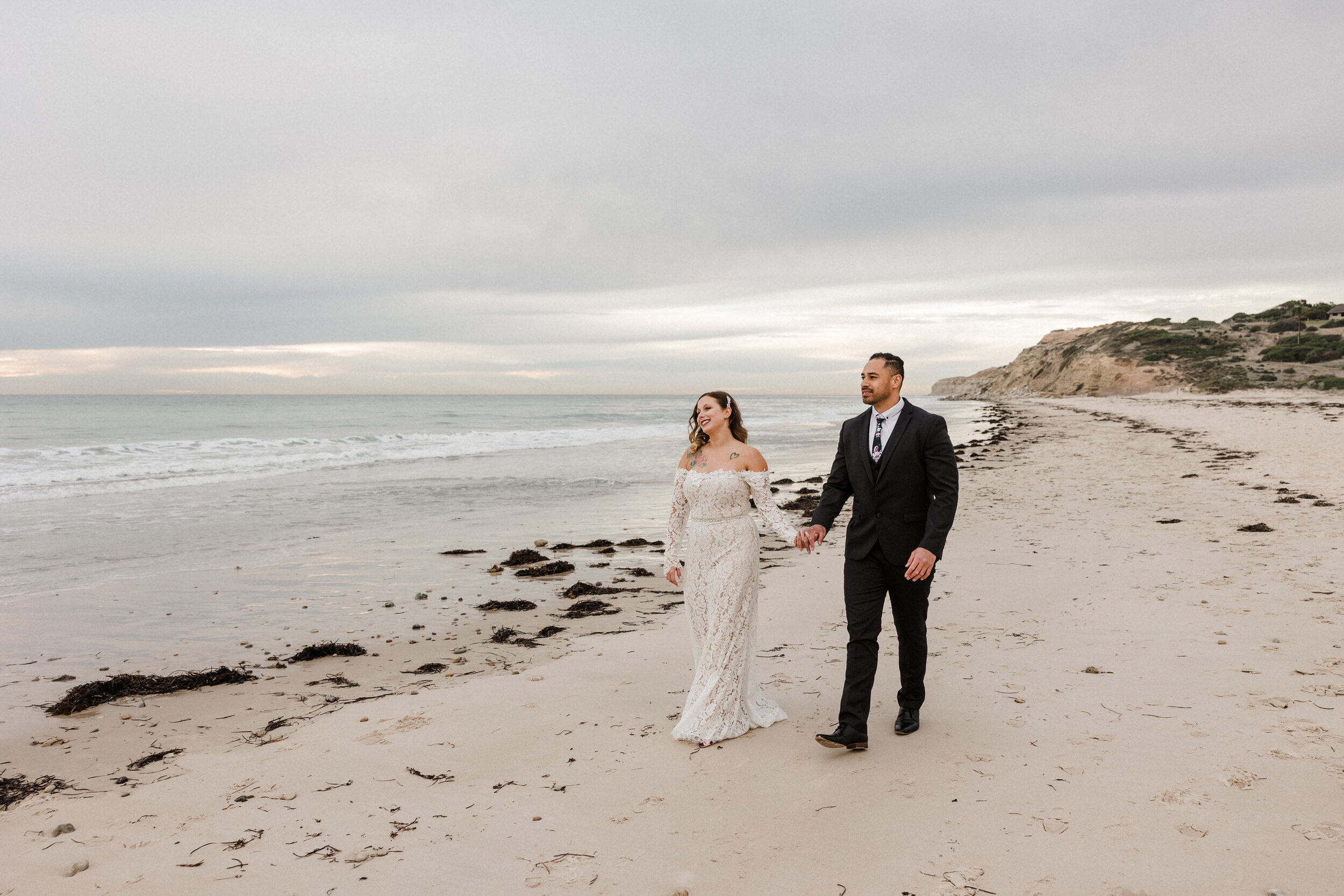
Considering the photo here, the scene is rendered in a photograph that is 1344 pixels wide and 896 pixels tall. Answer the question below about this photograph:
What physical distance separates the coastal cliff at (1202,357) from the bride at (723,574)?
56.2 m

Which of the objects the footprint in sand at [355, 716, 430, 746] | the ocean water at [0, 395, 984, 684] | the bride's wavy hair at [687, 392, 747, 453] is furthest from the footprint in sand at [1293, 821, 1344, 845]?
the ocean water at [0, 395, 984, 684]

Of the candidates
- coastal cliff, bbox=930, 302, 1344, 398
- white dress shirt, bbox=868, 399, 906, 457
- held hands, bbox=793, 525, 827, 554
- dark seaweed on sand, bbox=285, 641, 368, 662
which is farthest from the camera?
coastal cliff, bbox=930, 302, 1344, 398

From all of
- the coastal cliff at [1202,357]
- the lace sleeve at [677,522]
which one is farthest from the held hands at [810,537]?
the coastal cliff at [1202,357]

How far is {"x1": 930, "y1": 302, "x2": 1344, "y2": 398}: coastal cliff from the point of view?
52125 mm

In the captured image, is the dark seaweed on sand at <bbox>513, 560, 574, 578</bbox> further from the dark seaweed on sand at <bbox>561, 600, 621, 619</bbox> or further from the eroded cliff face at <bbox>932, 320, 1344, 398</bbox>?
the eroded cliff face at <bbox>932, 320, 1344, 398</bbox>

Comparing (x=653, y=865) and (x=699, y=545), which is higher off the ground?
(x=699, y=545)

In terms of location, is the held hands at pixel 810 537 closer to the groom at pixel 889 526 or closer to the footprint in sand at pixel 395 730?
the groom at pixel 889 526

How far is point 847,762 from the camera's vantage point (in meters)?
4.00

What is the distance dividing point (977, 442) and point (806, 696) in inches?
973

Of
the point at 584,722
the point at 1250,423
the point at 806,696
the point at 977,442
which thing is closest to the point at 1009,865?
the point at 806,696

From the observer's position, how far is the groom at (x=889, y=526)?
4.01 m

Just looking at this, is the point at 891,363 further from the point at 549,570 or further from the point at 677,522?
the point at 549,570

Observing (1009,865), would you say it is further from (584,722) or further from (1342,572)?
(1342,572)

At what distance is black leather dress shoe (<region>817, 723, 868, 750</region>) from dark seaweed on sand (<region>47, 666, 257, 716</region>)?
14.8ft
